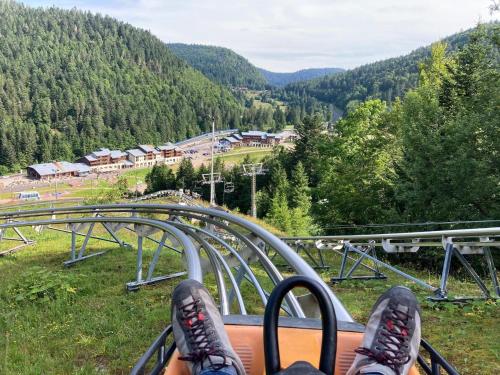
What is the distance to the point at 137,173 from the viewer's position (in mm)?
126562

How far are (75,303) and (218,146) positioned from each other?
14512 centimetres

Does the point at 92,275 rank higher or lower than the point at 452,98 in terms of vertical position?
lower

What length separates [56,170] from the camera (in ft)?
375

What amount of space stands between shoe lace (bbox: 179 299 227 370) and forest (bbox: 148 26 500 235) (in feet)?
44.3

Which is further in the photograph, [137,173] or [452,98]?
[137,173]

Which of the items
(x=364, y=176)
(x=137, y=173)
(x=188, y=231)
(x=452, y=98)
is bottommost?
(x=137, y=173)

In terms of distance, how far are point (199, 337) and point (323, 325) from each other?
0.68 meters

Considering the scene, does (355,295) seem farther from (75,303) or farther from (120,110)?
(120,110)

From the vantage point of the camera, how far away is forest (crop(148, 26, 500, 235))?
16859 mm

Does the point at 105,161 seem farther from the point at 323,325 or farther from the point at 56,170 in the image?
the point at 323,325

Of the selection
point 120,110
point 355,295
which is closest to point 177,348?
point 355,295

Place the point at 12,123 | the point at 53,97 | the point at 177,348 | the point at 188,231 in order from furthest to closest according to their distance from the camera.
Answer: the point at 53,97 < the point at 12,123 < the point at 188,231 < the point at 177,348

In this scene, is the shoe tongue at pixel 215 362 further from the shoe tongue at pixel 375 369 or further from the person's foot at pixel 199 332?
the shoe tongue at pixel 375 369

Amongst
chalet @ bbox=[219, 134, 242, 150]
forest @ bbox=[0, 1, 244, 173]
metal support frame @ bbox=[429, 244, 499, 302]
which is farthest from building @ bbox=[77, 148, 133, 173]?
metal support frame @ bbox=[429, 244, 499, 302]
